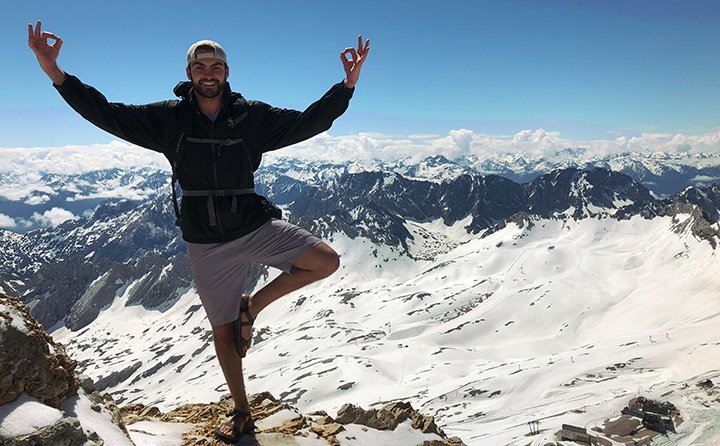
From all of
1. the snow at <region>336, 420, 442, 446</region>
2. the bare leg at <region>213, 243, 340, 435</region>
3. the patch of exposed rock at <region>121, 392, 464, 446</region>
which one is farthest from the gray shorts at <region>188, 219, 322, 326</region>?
the snow at <region>336, 420, 442, 446</region>

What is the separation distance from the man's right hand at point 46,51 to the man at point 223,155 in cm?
1

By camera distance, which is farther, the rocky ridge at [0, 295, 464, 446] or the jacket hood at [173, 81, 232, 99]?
the jacket hood at [173, 81, 232, 99]

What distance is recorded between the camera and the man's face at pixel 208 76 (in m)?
6.93

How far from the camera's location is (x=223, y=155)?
707 cm

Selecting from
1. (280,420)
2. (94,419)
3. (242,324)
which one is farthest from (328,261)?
(280,420)

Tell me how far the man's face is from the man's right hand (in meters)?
1.91

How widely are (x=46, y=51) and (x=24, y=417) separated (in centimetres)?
541

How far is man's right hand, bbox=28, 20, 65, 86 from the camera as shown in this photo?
21.5ft

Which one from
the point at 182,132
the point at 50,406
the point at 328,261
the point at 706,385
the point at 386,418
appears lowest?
the point at 706,385

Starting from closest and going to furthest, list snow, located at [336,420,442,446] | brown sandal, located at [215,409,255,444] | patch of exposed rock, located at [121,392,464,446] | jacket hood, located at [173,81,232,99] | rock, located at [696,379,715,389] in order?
jacket hood, located at [173,81,232,99], brown sandal, located at [215,409,255,444], patch of exposed rock, located at [121,392,464,446], snow, located at [336,420,442,446], rock, located at [696,379,715,389]

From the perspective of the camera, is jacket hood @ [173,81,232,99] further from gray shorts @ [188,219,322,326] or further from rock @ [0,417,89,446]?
rock @ [0,417,89,446]

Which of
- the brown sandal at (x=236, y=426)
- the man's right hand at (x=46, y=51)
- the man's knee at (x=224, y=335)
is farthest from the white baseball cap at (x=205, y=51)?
the brown sandal at (x=236, y=426)

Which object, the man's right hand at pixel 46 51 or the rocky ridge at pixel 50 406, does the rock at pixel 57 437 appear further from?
the man's right hand at pixel 46 51

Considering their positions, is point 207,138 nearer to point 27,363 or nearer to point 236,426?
point 27,363
